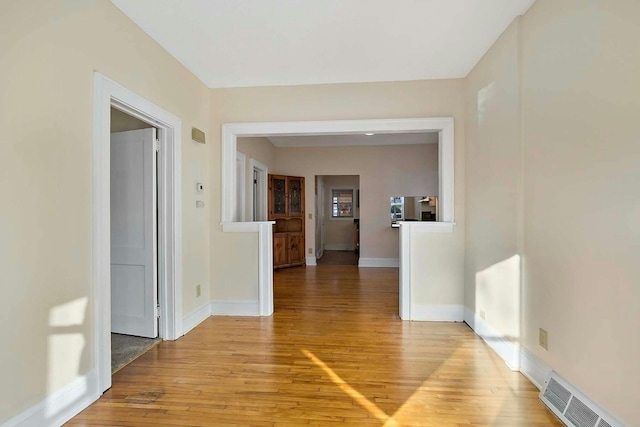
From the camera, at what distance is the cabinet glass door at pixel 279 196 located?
21.1 ft

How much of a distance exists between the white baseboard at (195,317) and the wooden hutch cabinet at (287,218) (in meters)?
2.92

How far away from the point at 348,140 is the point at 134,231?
179 inches

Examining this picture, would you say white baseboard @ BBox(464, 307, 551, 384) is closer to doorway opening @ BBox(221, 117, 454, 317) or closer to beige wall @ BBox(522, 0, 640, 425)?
beige wall @ BBox(522, 0, 640, 425)

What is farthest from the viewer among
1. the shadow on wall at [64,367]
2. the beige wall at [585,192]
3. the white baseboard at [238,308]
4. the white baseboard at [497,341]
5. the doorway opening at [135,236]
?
the white baseboard at [238,308]

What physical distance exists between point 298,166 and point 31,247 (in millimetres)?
5722

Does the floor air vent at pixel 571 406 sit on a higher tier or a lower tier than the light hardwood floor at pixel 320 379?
higher

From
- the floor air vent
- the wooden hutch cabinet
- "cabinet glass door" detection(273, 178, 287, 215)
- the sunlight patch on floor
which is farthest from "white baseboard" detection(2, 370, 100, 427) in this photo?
"cabinet glass door" detection(273, 178, 287, 215)

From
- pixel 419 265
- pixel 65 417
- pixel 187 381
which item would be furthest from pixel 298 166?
pixel 65 417

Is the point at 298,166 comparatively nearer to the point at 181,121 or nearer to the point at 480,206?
the point at 181,121

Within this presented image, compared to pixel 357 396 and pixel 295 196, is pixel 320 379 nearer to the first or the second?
pixel 357 396

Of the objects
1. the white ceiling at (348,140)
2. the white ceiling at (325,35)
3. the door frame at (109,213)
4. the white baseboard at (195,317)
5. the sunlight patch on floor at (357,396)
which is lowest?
the sunlight patch on floor at (357,396)

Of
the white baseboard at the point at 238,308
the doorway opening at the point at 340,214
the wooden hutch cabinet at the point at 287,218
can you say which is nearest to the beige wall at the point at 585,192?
the white baseboard at the point at 238,308

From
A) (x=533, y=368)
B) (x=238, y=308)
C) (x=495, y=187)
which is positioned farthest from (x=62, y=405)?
(x=495, y=187)

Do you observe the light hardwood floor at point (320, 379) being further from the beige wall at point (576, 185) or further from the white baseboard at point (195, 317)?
the beige wall at point (576, 185)
